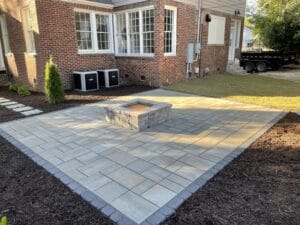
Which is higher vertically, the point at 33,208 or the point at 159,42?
the point at 159,42

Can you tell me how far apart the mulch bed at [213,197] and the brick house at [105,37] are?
5579 mm

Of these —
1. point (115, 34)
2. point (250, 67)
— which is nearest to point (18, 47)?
point (115, 34)

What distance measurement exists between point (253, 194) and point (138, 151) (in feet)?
5.65

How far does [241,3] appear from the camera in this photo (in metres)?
13.1

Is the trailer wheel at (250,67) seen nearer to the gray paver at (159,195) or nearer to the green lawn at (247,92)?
the green lawn at (247,92)

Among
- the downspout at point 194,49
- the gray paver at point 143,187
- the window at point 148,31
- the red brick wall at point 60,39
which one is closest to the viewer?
the gray paver at point 143,187

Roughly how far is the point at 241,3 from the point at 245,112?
10.3 m

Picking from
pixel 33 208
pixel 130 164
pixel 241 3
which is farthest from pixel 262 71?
pixel 33 208

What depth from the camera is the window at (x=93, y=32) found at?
8633 millimetres

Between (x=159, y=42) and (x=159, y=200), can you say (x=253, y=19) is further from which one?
(x=159, y=200)

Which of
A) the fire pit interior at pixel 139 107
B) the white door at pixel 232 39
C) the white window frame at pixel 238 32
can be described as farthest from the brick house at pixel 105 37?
the fire pit interior at pixel 139 107

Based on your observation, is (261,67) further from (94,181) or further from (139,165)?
(94,181)

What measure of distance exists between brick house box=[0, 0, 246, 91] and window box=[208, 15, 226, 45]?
0.23m

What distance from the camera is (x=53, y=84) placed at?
634 cm
